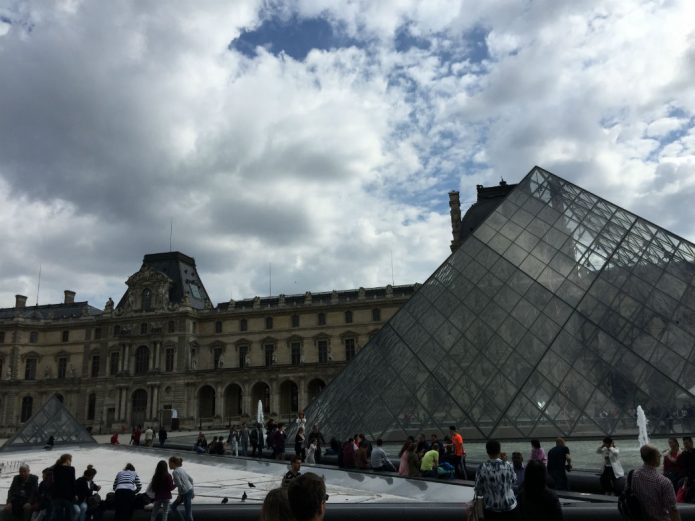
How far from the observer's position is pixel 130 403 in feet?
162

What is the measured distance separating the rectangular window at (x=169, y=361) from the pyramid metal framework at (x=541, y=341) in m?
35.8

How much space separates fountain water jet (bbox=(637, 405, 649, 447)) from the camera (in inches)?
448

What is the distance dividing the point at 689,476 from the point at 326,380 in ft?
140

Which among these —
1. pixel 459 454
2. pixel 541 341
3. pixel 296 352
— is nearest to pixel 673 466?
pixel 459 454

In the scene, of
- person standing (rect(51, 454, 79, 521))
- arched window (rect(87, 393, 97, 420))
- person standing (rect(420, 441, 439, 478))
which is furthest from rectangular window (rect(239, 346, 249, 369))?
person standing (rect(51, 454, 79, 521))

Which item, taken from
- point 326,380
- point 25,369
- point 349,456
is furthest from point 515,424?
point 25,369

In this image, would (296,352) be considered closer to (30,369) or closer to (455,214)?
(455,214)

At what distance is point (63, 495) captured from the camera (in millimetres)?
6543

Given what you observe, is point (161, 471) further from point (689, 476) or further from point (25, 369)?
point (25, 369)

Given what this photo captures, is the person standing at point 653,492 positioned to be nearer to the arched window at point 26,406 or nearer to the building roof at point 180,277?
the building roof at point 180,277

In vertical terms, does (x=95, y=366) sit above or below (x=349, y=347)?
below

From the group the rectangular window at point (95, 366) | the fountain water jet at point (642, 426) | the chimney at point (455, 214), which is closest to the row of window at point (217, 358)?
the rectangular window at point (95, 366)

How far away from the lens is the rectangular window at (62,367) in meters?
52.5

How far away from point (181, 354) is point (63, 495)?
44.8 m
